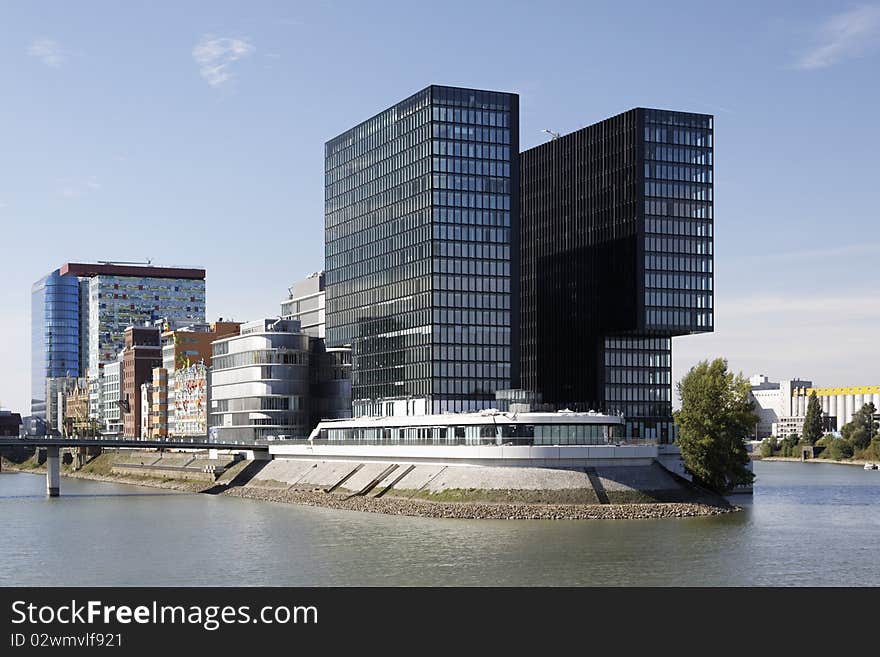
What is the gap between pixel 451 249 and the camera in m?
169

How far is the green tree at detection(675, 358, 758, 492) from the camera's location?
461ft

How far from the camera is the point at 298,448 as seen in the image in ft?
563

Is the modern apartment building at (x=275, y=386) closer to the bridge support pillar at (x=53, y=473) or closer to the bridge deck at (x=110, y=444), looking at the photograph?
the bridge deck at (x=110, y=444)

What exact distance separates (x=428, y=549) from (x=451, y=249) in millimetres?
82422

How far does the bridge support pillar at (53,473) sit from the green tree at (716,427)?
82.4 metres

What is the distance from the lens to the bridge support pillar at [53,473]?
171 metres

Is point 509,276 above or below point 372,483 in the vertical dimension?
above

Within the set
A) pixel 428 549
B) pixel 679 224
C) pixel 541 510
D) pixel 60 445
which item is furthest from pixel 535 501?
pixel 60 445

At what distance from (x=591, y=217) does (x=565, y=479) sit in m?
85.7

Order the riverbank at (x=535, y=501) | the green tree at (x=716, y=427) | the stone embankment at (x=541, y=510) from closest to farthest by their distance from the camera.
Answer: the stone embankment at (x=541, y=510), the riverbank at (x=535, y=501), the green tree at (x=716, y=427)

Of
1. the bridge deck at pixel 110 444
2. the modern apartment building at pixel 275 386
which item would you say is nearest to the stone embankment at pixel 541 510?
the bridge deck at pixel 110 444
